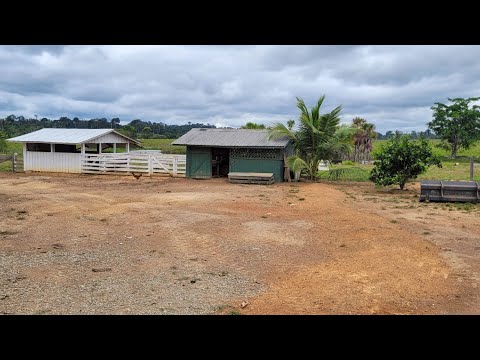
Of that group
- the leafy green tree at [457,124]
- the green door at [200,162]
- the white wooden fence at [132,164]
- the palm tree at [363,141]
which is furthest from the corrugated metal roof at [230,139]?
the leafy green tree at [457,124]

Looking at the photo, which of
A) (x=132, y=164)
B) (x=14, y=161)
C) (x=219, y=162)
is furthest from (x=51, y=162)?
(x=219, y=162)

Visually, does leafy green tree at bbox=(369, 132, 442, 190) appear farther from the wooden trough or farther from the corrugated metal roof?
the corrugated metal roof

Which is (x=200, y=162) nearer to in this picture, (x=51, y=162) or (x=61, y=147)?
(x=51, y=162)

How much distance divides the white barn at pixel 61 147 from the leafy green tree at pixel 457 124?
39.9 meters

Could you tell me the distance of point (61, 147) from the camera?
2812 centimetres

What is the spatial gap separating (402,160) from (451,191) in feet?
11.8

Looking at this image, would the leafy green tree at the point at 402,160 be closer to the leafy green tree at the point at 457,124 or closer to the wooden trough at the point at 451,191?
the wooden trough at the point at 451,191

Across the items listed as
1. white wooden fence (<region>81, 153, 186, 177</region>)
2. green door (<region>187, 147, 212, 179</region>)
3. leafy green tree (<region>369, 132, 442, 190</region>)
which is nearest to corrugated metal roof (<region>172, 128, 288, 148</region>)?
green door (<region>187, 147, 212, 179</region>)

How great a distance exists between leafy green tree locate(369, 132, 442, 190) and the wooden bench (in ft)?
17.3

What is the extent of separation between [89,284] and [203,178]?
17.8m

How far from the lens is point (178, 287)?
6.30 m

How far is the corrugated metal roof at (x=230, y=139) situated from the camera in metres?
22.8

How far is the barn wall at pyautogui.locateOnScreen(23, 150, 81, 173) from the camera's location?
26.5 m

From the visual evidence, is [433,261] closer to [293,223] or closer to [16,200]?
[293,223]
